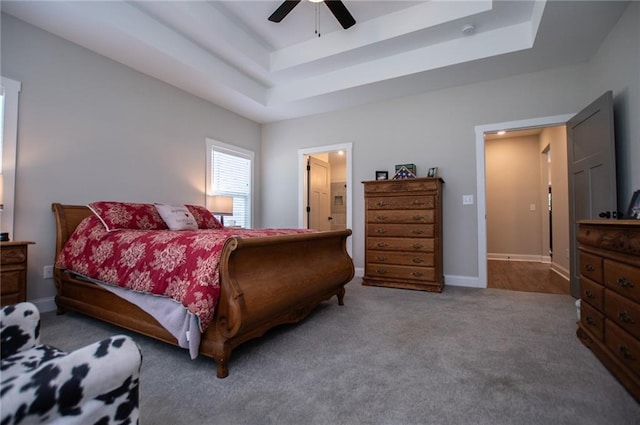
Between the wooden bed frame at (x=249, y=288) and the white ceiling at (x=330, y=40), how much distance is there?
1817 mm

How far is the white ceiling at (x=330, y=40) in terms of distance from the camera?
9.01 feet

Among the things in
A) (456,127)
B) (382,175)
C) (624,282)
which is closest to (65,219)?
(382,175)

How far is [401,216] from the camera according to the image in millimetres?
3762

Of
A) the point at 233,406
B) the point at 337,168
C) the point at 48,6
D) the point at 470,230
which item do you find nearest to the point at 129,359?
the point at 233,406

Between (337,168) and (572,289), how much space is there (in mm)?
5208

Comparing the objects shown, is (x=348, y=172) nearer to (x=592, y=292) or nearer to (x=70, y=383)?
(x=592, y=292)

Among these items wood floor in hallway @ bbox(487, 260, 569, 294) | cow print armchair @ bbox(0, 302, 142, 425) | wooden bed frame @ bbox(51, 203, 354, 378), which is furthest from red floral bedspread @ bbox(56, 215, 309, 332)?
wood floor in hallway @ bbox(487, 260, 569, 294)

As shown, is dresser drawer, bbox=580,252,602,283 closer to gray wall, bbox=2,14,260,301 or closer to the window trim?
gray wall, bbox=2,14,260,301

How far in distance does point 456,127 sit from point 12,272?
16.0 feet

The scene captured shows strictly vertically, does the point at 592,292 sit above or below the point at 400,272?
above

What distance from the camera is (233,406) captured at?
1416 mm

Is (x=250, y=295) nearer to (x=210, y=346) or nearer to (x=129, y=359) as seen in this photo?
(x=210, y=346)

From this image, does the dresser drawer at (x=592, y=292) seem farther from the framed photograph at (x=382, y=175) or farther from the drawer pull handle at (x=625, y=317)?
the framed photograph at (x=382, y=175)

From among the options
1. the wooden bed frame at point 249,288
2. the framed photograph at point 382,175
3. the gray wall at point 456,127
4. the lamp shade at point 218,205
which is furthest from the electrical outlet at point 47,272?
the framed photograph at point 382,175
